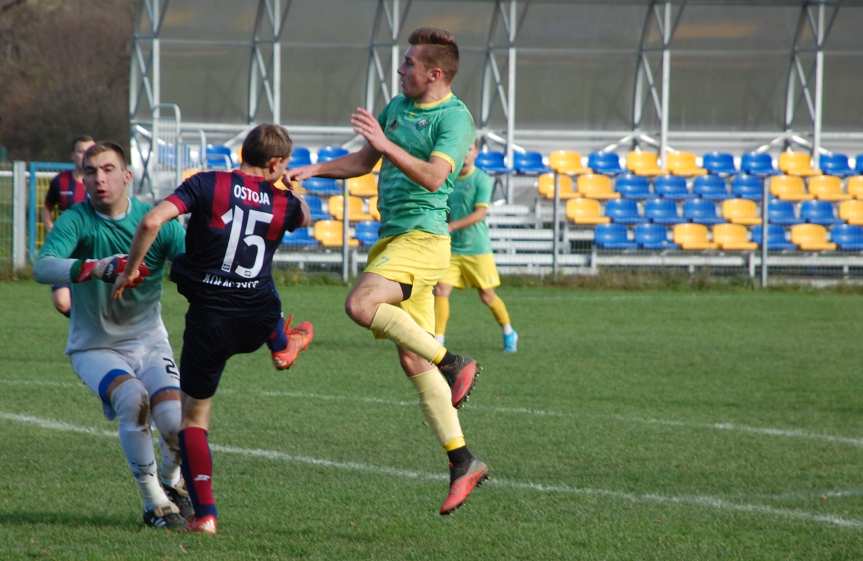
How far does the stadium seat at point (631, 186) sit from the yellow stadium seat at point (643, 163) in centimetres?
109

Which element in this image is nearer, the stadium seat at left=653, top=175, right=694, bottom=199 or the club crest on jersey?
the club crest on jersey

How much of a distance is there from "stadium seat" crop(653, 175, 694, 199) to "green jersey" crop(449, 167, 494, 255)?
38.8 ft

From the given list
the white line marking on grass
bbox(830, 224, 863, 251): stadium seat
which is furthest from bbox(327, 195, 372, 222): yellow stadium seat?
the white line marking on grass

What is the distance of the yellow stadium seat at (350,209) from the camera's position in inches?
912

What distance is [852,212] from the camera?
24422 mm

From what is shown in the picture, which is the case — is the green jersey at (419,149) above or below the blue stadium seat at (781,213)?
above

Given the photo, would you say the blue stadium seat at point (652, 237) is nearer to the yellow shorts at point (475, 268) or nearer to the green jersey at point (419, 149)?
the yellow shorts at point (475, 268)

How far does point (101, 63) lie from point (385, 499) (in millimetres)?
44253

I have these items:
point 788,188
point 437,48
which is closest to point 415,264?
point 437,48

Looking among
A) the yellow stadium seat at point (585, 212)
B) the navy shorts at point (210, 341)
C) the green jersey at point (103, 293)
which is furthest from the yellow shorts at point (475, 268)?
the yellow stadium seat at point (585, 212)

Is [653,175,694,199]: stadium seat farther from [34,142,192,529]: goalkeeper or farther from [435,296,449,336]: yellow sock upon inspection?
[34,142,192,529]: goalkeeper

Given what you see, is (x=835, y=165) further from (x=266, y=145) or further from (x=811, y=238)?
(x=266, y=145)

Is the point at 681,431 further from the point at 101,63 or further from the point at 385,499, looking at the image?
the point at 101,63

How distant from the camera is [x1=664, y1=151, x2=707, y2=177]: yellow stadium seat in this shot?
2656 centimetres
